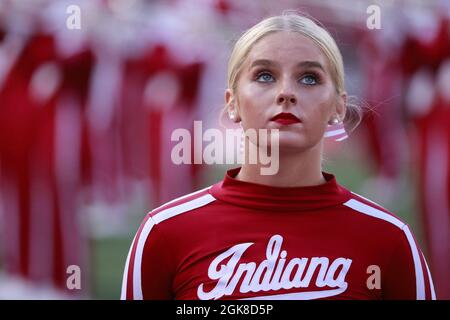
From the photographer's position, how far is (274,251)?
3.44ft

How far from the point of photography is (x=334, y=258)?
A: 3.40 feet

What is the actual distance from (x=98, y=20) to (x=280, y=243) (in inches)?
35.0

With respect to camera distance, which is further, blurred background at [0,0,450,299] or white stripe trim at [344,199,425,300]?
blurred background at [0,0,450,299]

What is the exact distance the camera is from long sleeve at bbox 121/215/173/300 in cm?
105

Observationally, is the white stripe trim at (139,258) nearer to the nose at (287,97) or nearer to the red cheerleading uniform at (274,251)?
the red cheerleading uniform at (274,251)

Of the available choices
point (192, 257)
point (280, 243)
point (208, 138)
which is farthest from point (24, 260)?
point (280, 243)

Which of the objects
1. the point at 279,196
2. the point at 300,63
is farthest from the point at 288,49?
the point at 279,196

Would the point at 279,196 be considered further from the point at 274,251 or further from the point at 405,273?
the point at 405,273

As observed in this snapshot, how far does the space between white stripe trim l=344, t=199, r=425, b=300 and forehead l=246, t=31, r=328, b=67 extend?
0.91 ft

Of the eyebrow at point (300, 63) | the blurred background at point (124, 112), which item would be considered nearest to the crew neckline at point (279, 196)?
the eyebrow at point (300, 63)

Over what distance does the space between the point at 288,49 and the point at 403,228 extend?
394 millimetres

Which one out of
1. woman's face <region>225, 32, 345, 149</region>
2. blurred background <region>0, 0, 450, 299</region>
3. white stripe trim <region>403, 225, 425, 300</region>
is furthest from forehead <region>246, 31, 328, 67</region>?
blurred background <region>0, 0, 450, 299</region>

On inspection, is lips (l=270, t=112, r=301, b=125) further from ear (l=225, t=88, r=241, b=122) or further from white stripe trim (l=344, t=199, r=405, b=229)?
white stripe trim (l=344, t=199, r=405, b=229)

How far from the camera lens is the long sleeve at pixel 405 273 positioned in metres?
1.05
